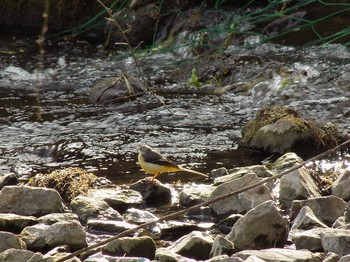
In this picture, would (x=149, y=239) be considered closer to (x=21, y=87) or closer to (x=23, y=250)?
(x=23, y=250)

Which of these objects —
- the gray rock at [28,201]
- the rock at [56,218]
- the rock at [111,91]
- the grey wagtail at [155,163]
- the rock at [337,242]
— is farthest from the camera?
the rock at [111,91]

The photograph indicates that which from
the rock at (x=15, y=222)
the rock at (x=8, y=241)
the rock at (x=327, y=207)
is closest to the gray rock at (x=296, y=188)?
the rock at (x=327, y=207)

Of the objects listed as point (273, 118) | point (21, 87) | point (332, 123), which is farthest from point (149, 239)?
point (21, 87)

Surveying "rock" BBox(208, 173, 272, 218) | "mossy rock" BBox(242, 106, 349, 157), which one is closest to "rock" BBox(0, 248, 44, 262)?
"rock" BBox(208, 173, 272, 218)

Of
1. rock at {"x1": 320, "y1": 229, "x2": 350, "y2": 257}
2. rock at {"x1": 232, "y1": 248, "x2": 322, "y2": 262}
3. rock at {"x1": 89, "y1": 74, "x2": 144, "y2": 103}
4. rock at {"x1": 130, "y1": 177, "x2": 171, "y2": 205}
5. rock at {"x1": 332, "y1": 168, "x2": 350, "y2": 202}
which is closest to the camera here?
rock at {"x1": 232, "y1": 248, "x2": 322, "y2": 262}

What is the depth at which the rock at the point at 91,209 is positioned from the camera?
5605 mm

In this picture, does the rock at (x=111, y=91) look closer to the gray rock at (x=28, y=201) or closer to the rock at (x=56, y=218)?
the gray rock at (x=28, y=201)

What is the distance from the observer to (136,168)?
7.32 metres

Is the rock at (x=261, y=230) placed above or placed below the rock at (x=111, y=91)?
above

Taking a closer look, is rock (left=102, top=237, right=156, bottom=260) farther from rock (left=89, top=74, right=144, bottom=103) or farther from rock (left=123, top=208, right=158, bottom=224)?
rock (left=89, top=74, right=144, bottom=103)

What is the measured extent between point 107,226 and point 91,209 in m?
0.30

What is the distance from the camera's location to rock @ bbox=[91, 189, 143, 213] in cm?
590

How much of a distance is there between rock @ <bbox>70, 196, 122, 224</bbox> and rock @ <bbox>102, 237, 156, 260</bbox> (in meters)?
0.84

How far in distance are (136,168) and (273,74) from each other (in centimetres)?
346
